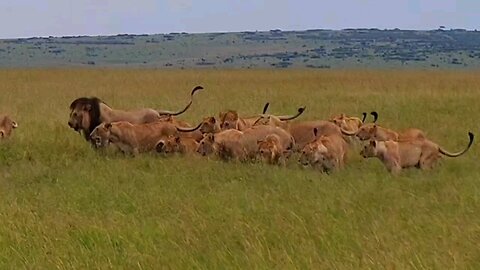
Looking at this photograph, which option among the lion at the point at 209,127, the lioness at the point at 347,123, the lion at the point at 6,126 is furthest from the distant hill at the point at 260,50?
the lion at the point at 209,127

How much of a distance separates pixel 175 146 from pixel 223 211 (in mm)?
3832

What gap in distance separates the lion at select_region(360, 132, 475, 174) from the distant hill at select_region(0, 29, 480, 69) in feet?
223

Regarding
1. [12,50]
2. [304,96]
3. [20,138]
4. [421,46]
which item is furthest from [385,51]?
[20,138]

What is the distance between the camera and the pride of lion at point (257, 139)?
11148 mm

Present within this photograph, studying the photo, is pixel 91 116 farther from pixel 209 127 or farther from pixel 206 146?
pixel 206 146

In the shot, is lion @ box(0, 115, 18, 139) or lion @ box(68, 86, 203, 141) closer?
lion @ box(68, 86, 203, 141)

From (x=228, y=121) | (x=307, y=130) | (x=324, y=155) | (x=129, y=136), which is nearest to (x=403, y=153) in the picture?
(x=324, y=155)

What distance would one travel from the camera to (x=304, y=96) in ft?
72.8

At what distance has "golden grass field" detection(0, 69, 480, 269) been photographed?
21.4ft

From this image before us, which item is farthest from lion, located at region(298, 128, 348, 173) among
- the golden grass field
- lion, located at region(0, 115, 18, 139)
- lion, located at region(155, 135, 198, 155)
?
lion, located at region(0, 115, 18, 139)

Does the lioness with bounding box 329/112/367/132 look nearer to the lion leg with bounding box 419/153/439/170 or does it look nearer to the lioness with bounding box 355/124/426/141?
the lioness with bounding box 355/124/426/141

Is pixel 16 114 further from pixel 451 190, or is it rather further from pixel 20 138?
pixel 451 190

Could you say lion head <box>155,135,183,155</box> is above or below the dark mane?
below

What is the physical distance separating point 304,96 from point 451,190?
1298cm
